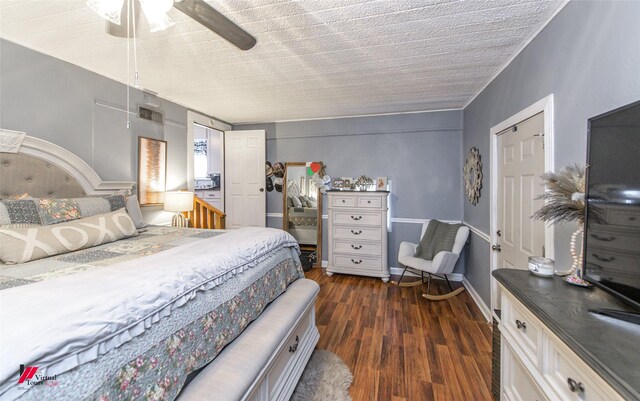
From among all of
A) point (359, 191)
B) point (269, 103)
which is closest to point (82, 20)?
point (269, 103)

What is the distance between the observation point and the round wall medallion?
123 inches

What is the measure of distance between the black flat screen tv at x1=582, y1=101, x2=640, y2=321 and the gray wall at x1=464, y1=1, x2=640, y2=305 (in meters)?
0.31

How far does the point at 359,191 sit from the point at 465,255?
1648 mm

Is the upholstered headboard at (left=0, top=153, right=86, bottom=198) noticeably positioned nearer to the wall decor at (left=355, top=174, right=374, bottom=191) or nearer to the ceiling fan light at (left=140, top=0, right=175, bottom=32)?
the ceiling fan light at (left=140, top=0, right=175, bottom=32)

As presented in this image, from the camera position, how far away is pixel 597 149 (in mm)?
1086

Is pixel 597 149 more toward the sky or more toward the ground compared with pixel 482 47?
more toward the ground

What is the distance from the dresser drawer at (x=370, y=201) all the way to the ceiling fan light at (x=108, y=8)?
3133 millimetres

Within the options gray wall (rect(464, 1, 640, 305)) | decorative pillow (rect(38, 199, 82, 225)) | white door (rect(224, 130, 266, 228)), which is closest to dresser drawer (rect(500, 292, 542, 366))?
gray wall (rect(464, 1, 640, 305))

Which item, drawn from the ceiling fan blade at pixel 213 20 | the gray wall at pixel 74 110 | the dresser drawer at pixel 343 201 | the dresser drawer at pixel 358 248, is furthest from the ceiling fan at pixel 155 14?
the dresser drawer at pixel 358 248

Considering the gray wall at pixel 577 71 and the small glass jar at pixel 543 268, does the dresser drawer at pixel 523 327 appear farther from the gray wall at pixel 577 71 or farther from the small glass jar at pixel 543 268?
the gray wall at pixel 577 71

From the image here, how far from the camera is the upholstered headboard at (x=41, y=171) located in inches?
78.8

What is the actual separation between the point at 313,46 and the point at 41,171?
2.34 metres

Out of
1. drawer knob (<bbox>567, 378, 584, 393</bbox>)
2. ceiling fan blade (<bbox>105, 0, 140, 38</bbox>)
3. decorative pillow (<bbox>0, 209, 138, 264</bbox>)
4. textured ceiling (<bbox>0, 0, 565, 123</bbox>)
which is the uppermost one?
textured ceiling (<bbox>0, 0, 565, 123</bbox>)

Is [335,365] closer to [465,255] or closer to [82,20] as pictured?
[465,255]
